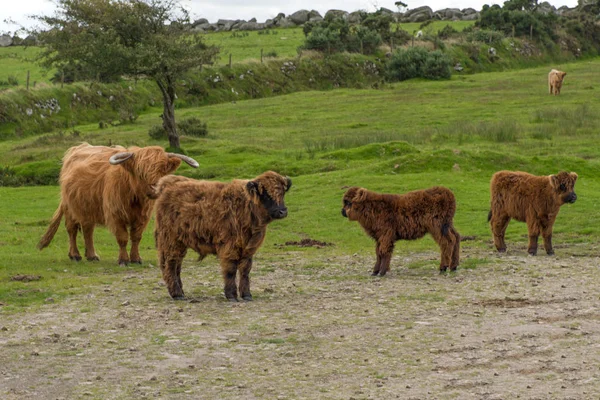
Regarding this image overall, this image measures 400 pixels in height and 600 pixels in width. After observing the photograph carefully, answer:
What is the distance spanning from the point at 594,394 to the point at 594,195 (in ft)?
54.6

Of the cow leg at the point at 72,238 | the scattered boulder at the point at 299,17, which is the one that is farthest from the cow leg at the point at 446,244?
the scattered boulder at the point at 299,17

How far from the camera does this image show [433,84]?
2212 inches

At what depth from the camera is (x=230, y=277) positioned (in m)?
13.1

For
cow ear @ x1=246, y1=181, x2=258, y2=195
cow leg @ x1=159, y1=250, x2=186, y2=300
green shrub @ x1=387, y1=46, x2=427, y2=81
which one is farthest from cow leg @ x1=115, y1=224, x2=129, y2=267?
green shrub @ x1=387, y1=46, x2=427, y2=81

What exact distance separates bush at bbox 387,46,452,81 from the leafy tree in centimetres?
2584

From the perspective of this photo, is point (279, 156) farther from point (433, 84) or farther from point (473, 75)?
point (473, 75)

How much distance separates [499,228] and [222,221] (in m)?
6.90

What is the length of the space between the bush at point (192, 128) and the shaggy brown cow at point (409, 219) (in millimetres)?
23952

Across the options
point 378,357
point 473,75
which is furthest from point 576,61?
point 378,357

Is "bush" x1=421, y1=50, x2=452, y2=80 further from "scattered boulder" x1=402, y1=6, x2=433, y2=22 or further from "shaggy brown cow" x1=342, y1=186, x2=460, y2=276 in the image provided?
"scattered boulder" x1=402, y1=6, x2=433, y2=22

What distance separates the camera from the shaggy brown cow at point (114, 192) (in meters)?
16.2

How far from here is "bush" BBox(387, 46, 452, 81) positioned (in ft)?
196

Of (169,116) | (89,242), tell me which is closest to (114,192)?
(89,242)

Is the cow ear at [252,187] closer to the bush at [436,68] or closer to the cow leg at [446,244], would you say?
the cow leg at [446,244]
